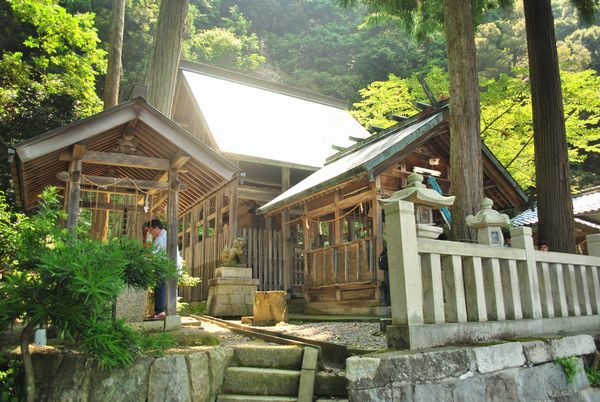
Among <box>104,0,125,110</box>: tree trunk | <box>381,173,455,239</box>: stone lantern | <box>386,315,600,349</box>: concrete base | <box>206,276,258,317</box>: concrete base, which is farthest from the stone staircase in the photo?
<box>104,0,125,110</box>: tree trunk

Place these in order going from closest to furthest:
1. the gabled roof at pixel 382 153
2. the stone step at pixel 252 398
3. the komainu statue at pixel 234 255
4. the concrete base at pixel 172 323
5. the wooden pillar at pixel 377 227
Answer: the stone step at pixel 252 398
the concrete base at pixel 172 323
the gabled roof at pixel 382 153
the wooden pillar at pixel 377 227
the komainu statue at pixel 234 255

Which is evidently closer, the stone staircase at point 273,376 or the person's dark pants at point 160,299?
the stone staircase at point 273,376

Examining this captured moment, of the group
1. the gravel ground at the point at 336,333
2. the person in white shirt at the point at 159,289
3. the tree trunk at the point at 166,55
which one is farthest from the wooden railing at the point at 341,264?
the tree trunk at the point at 166,55

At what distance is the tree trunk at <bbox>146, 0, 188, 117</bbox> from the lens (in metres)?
12.1

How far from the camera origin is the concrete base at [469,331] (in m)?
4.33

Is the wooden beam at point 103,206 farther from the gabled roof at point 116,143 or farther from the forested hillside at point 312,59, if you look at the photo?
the forested hillside at point 312,59

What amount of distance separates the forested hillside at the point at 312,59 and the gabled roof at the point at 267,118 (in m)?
1.64

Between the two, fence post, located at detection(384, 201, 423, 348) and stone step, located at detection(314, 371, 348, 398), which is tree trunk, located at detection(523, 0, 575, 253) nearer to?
fence post, located at detection(384, 201, 423, 348)

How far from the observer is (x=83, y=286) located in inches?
147

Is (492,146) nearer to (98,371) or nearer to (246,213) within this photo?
(246,213)

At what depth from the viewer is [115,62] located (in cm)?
1391

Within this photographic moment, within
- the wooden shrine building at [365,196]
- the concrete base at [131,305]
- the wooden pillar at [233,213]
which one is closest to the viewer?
the concrete base at [131,305]

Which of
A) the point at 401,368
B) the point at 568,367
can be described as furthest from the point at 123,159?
the point at 568,367

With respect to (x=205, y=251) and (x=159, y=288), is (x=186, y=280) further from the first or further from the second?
(x=205, y=251)
